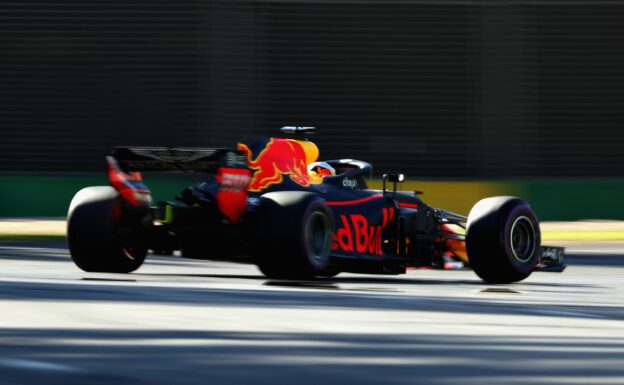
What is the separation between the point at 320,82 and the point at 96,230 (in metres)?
16.2

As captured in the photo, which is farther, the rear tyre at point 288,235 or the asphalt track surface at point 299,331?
the rear tyre at point 288,235

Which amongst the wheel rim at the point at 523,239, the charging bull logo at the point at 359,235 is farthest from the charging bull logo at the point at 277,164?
the wheel rim at the point at 523,239

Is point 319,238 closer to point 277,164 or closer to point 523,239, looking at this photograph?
point 277,164

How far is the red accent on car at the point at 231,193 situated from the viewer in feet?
42.6

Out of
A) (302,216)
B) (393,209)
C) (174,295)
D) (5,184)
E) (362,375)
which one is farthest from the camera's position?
(5,184)

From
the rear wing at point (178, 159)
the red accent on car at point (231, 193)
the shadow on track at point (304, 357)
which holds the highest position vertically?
the rear wing at point (178, 159)

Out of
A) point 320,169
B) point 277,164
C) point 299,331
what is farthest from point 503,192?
point 299,331

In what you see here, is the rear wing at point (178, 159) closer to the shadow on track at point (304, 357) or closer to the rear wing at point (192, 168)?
the rear wing at point (192, 168)

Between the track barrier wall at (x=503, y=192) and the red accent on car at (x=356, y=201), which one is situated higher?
the red accent on car at (x=356, y=201)

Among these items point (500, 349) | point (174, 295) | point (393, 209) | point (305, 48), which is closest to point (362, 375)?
point (500, 349)

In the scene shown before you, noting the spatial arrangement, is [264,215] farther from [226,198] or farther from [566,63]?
[566,63]

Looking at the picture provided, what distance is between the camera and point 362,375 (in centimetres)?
708

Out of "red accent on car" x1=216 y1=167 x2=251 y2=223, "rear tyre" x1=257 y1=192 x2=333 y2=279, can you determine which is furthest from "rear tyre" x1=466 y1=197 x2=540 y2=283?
"red accent on car" x1=216 y1=167 x2=251 y2=223

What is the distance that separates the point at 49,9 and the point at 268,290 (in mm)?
17950
